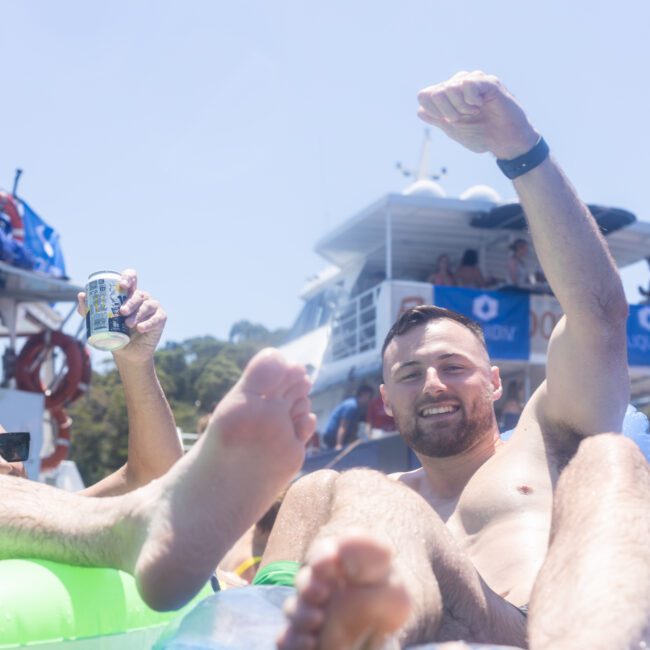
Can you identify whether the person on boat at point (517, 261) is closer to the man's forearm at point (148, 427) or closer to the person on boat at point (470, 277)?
the person on boat at point (470, 277)

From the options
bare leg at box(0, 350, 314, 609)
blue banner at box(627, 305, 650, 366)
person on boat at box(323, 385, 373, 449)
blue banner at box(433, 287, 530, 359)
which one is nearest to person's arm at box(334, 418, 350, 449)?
person on boat at box(323, 385, 373, 449)

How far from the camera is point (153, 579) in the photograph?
5.05ft

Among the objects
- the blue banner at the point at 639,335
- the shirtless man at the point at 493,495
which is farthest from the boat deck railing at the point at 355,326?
the shirtless man at the point at 493,495

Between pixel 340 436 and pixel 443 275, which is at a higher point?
pixel 443 275

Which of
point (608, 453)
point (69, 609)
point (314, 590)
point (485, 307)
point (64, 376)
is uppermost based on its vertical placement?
point (485, 307)

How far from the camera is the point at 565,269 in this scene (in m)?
2.38

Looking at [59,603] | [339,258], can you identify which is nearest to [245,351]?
[339,258]

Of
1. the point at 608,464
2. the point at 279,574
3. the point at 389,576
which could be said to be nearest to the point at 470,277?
the point at 279,574

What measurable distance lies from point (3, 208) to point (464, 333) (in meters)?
9.09

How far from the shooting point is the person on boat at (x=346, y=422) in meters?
9.41

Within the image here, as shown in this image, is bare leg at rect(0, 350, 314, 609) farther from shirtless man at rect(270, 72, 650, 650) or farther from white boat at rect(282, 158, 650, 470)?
white boat at rect(282, 158, 650, 470)

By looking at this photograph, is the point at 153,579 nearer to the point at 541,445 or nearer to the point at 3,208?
the point at 541,445

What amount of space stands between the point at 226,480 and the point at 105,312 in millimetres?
1088

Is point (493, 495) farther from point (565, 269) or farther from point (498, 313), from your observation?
point (498, 313)
